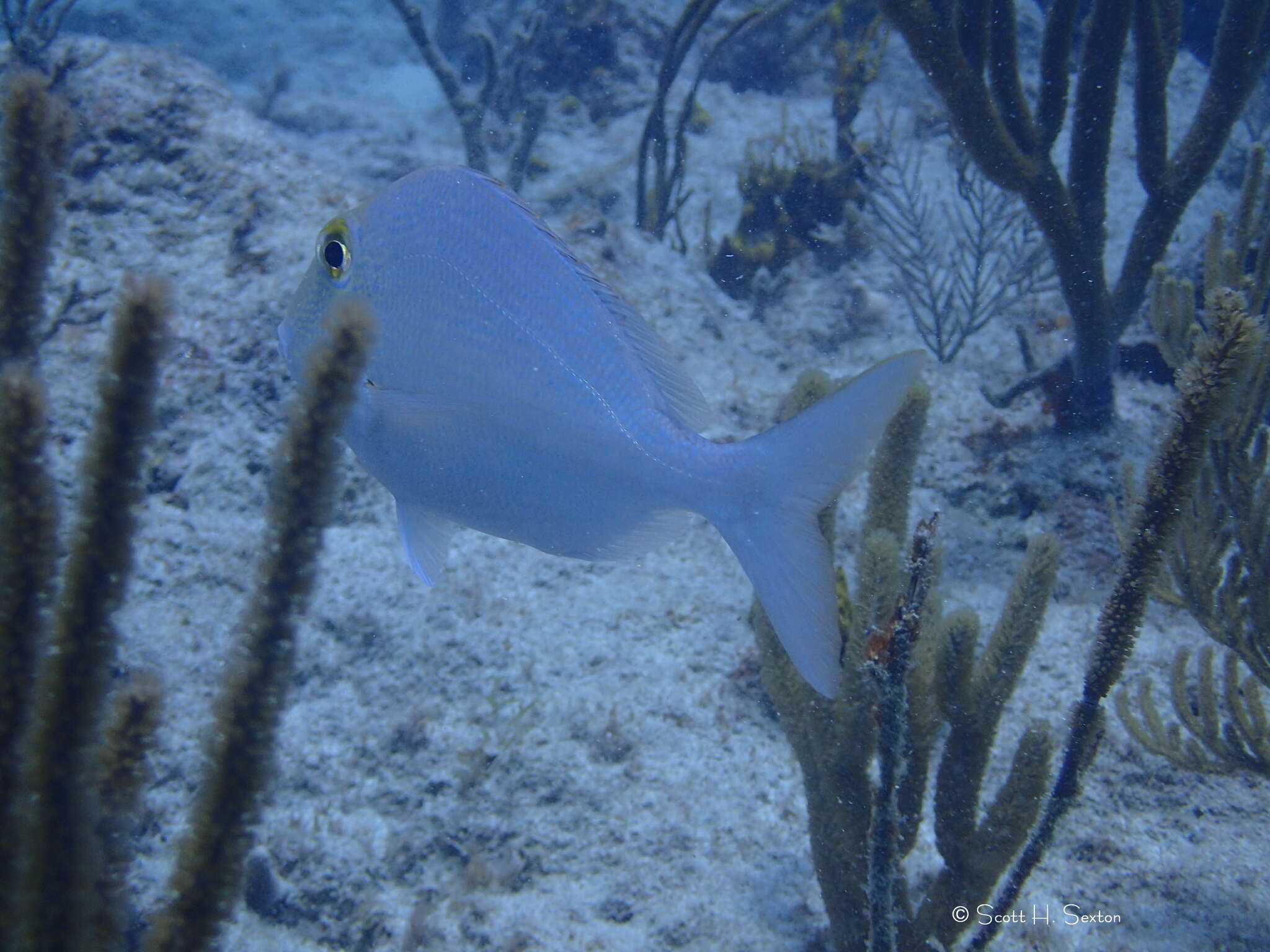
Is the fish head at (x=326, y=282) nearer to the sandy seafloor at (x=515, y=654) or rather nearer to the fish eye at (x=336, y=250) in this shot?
the fish eye at (x=336, y=250)

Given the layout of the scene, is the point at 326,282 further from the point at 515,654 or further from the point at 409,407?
the point at 515,654

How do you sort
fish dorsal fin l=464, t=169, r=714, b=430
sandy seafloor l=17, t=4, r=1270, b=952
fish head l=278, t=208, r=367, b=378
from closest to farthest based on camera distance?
fish dorsal fin l=464, t=169, r=714, b=430
fish head l=278, t=208, r=367, b=378
sandy seafloor l=17, t=4, r=1270, b=952

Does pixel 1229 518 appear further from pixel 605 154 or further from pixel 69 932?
Result: pixel 605 154

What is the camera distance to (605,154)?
7.46m

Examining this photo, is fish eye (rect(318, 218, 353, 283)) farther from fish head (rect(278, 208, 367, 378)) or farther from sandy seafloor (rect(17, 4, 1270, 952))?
sandy seafloor (rect(17, 4, 1270, 952))

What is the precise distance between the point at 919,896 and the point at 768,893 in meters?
0.50

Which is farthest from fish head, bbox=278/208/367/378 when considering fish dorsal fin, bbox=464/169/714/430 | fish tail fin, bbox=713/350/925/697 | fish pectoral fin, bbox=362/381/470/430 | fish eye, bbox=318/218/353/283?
fish tail fin, bbox=713/350/925/697

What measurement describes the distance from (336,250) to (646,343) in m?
0.86

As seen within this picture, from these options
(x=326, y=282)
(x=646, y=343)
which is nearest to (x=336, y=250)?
(x=326, y=282)

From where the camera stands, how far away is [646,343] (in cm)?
165

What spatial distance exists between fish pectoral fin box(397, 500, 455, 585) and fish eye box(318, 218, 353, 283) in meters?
0.63

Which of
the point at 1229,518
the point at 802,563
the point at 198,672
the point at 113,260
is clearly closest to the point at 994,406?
the point at 1229,518

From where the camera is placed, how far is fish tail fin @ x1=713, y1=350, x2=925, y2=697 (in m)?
1.32

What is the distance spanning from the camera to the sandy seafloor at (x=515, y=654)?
2328 mm
